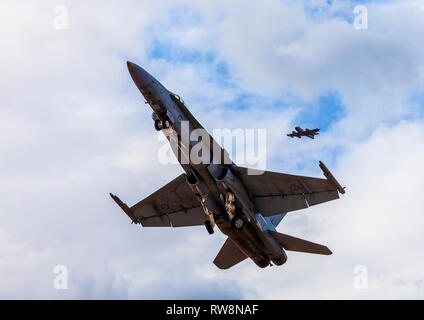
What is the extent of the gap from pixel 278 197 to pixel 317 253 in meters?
4.99

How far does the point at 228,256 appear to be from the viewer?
4838 cm

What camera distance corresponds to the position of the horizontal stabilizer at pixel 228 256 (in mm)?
48188

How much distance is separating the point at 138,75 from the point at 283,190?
42.7ft

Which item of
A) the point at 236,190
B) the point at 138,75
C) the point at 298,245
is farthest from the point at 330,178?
the point at 138,75

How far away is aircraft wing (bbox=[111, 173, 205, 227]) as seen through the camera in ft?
157

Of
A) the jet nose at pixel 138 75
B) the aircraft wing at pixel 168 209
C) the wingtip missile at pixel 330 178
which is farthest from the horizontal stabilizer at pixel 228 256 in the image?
the jet nose at pixel 138 75

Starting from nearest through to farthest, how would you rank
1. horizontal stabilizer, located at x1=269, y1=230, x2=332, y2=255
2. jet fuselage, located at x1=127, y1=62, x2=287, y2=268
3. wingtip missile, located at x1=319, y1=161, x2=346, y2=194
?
wingtip missile, located at x1=319, y1=161, x2=346, y2=194
jet fuselage, located at x1=127, y1=62, x2=287, y2=268
horizontal stabilizer, located at x1=269, y1=230, x2=332, y2=255

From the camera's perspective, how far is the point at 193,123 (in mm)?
42469

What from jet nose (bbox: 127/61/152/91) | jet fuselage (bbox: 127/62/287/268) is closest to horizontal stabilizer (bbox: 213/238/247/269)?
jet fuselage (bbox: 127/62/287/268)

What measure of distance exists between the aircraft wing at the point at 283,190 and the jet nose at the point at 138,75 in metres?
8.86

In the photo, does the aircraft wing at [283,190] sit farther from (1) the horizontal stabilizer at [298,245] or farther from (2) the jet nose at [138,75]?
(2) the jet nose at [138,75]

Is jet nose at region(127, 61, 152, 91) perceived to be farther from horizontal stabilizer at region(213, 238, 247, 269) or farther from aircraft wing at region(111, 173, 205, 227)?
horizontal stabilizer at region(213, 238, 247, 269)
